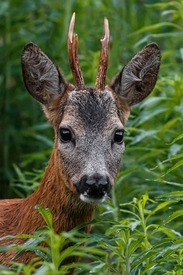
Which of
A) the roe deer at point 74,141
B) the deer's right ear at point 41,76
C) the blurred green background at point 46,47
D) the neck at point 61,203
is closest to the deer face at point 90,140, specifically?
the roe deer at point 74,141

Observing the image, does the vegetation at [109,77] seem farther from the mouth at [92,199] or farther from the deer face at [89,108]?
the mouth at [92,199]

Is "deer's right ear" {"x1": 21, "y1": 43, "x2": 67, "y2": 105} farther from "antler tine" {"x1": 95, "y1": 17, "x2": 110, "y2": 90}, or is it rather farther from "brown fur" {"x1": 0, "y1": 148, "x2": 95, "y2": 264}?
"brown fur" {"x1": 0, "y1": 148, "x2": 95, "y2": 264}

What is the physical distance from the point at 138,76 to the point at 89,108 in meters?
0.74

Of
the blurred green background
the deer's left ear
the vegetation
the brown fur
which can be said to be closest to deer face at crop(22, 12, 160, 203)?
the deer's left ear

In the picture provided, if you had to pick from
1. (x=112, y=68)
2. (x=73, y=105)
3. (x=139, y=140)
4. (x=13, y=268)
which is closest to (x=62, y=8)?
(x=112, y=68)

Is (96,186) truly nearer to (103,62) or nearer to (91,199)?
(91,199)

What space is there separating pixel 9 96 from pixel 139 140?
2.82m

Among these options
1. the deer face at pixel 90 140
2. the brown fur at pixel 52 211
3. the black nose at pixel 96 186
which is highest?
the deer face at pixel 90 140

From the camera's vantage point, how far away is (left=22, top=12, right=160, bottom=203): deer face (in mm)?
6453

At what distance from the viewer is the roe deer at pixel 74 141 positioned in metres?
6.48

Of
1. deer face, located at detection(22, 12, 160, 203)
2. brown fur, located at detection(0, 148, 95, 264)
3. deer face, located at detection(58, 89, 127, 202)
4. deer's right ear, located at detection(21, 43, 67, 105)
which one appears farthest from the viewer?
deer's right ear, located at detection(21, 43, 67, 105)

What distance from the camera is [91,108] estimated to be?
677 cm

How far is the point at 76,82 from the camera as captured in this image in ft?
22.7

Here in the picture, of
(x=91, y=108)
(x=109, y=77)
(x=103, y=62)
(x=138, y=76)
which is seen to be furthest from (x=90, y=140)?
(x=109, y=77)
